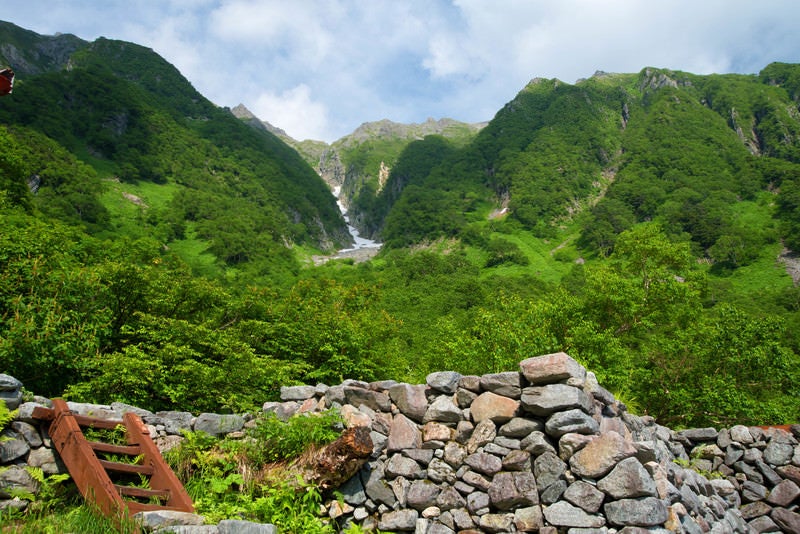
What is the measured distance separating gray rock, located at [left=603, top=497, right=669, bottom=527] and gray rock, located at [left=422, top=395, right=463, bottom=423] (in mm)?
2471

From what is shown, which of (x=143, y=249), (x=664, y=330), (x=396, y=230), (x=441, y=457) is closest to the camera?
(x=441, y=457)

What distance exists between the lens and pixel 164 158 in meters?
116

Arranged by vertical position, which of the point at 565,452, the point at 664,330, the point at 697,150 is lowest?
the point at 664,330

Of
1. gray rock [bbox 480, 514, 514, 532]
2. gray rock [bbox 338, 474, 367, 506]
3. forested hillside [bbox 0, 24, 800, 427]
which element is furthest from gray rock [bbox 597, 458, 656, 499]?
forested hillside [bbox 0, 24, 800, 427]

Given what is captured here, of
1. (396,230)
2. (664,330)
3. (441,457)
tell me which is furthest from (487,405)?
(396,230)

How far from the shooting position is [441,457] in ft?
22.4

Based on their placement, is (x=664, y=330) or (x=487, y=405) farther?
(x=664, y=330)

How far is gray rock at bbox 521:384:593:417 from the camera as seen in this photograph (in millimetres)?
6211

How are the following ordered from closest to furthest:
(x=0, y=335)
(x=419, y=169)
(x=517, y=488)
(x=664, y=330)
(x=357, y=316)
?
1. (x=517, y=488)
2. (x=0, y=335)
3. (x=357, y=316)
4. (x=664, y=330)
5. (x=419, y=169)

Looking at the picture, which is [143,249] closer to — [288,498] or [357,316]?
[357,316]

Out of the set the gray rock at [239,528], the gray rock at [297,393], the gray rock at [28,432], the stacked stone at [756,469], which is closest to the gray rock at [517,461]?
the gray rock at [239,528]

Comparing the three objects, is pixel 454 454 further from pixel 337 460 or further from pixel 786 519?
pixel 786 519

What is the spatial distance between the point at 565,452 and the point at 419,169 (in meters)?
180

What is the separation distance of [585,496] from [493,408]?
169 cm
